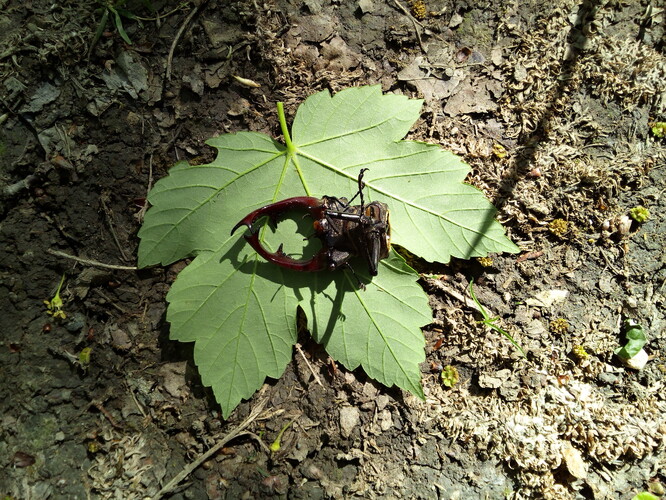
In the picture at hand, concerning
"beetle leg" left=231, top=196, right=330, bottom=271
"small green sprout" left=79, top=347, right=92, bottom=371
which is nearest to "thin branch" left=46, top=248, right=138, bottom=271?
"small green sprout" left=79, top=347, right=92, bottom=371

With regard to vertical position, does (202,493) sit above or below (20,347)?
below

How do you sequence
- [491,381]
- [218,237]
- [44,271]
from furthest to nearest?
[491,381], [44,271], [218,237]

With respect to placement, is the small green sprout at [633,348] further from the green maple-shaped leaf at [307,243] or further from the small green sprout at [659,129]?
the small green sprout at [659,129]

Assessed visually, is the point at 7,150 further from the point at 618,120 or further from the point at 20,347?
the point at 618,120

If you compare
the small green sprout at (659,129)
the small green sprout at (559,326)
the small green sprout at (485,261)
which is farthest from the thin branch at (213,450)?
the small green sprout at (659,129)

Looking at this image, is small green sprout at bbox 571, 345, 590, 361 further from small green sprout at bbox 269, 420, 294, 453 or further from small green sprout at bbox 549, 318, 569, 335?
small green sprout at bbox 269, 420, 294, 453

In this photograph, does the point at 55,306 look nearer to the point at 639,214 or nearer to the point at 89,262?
the point at 89,262

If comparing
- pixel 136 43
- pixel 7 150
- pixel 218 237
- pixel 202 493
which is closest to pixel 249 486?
pixel 202 493
